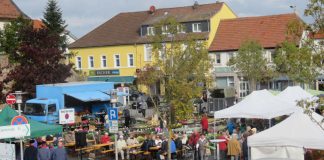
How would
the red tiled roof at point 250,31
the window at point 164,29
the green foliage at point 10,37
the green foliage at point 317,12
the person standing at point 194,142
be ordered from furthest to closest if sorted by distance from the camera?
the red tiled roof at point 250,31
the green foliage at point 10,37
the window at point 164,29
the person standing at point 194,142
the green foliage at point 317,12

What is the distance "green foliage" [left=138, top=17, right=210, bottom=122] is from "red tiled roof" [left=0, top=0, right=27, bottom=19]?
3843 cm

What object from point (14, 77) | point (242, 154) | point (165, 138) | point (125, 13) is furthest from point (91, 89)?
point (125, 13)

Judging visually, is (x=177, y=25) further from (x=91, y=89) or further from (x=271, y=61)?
(x=271, y=61)

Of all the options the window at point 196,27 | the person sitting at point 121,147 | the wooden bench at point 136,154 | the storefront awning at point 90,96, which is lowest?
the wooden bench at point 136,154

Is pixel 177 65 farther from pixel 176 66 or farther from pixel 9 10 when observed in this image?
pixel 9 10

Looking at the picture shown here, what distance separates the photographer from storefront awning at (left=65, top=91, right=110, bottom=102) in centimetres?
3603

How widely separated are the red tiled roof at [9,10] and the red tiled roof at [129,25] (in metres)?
6.98

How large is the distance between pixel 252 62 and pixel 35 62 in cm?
1770

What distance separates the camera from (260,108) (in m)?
A: 24.7

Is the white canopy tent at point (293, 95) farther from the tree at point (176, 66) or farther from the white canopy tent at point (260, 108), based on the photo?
the tree at point (176, 66)

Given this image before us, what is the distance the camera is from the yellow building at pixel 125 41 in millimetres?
59969

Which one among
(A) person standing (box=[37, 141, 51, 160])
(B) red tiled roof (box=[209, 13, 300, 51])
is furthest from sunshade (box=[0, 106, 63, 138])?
(B) red tiled roof (box=[209, 13, 300, 51])

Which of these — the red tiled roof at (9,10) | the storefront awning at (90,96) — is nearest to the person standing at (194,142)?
the storefront awning at (90,96)

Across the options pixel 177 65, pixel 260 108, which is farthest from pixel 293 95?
pixel 177 65
